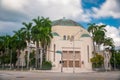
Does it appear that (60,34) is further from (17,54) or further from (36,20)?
(36,20)

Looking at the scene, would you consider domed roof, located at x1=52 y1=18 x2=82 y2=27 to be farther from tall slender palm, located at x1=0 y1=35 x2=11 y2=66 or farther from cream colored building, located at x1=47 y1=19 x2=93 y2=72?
tall slender palm, located at x1=0 y1=35 x2=11 y2=66

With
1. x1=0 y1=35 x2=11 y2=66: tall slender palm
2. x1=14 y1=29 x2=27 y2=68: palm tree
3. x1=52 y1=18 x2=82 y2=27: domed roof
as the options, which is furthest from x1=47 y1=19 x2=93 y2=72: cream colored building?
x1=0 y1=35 x2=11 y2=66: tall slender palm

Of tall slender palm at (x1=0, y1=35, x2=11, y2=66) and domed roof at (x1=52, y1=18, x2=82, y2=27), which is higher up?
domed roof at (x1=52, y1=18, x2=82, y2=27)

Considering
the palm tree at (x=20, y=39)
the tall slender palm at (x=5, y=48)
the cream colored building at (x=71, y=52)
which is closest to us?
the palm tree at (x=20, y=39)

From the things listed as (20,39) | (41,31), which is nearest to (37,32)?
(41,31)

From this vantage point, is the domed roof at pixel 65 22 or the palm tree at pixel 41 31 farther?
the domed roof at pixel 65 22

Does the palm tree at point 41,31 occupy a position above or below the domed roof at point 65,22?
below

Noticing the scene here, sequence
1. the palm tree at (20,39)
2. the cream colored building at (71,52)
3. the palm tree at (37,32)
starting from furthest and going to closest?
the cream colored building at (71,52), the palm tree at (20,39), the palm tree at (37,32)

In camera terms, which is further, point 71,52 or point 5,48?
point 71,52

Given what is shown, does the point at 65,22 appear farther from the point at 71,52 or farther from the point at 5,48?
the point at 5,48

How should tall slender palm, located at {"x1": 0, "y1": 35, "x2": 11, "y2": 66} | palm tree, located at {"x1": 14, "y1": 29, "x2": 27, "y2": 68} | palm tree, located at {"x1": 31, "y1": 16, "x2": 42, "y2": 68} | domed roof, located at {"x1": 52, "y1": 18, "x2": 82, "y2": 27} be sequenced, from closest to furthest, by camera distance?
palm tree, located at {"x1": 31, "y1": 16, "x2": 42, "y2": 68} → palm tree, located at {"x1": 14, "y1": 29, "x2": 27, "y2": 68} → tall slender palm, located at {"x1": 0, "y1": 35, "x2": 11, "y2": 66} → domed roof, located at {"x1": 52, "y1": 18, "x2": 82, "y2": 27}

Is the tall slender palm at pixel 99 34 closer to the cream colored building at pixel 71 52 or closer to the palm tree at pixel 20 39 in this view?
the cream colored building at pixel 71 52

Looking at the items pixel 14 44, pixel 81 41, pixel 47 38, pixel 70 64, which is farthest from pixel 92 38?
pixel 14 44

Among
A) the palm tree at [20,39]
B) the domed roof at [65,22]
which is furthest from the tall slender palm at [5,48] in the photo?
the domed roof at [65,22]
